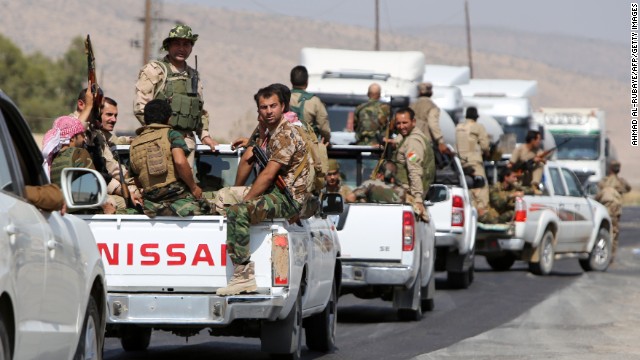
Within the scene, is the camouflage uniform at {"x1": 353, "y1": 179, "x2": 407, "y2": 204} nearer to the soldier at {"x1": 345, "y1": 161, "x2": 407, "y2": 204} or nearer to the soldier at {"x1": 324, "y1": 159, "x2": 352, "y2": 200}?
the soldier at {"x1": 345, "y1": 161, "x2": 407, "y2": 204}

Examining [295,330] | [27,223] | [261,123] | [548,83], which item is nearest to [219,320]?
[295,330]

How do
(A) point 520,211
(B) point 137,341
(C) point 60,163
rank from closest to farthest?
1. (C) point 60,163
2. (B) point 137,341
3. (A) point 520,211

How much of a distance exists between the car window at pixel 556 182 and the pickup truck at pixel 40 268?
17.7 m

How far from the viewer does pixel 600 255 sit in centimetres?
2742

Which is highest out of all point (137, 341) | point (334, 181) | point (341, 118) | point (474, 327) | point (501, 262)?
A: point (341, 118)

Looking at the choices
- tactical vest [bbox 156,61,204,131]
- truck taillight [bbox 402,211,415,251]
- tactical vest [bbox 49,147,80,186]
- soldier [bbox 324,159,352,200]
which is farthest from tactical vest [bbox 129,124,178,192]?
soldier [bbox 324,159,352,200]

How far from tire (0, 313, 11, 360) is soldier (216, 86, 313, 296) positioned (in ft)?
14.2

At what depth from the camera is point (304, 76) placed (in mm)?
18188

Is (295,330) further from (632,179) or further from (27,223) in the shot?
(632,179)

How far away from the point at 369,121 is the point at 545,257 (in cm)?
582

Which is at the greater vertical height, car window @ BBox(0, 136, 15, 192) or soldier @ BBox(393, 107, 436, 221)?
car window @ BBox(0, 136, 15, 192)

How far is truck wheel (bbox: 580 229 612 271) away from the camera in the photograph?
27.3 meters

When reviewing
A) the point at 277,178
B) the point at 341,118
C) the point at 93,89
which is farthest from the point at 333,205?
the point at 341,118

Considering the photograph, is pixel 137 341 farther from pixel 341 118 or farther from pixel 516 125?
pixel 516 125
